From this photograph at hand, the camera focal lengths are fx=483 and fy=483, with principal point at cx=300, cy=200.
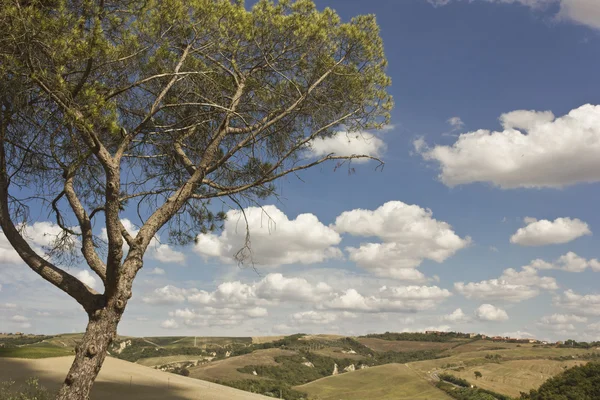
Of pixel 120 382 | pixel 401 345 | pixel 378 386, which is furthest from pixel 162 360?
pixel 120 382

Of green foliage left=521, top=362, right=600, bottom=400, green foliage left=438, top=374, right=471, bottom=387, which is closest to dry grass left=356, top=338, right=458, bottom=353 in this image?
green foliage left=438, top=374, right=471, bottom=387

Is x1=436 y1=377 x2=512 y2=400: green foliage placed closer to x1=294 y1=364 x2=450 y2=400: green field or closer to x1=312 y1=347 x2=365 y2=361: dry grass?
x1=294 y1=364 x2=450 y2=400: green field

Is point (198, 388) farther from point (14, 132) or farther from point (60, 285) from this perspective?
point (14, 132)

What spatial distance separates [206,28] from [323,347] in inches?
5644

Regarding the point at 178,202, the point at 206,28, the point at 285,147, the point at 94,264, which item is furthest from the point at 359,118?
the point at 94,264

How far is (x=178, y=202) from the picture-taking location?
9922mm

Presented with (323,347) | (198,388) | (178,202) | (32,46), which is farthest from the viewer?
(323,347)

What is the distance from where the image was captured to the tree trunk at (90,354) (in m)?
8.05

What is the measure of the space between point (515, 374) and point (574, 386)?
76.4 meters

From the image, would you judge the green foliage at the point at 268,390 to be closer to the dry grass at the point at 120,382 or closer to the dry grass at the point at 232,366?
the dry grass at the point at 232,366

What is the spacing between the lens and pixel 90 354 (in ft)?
26.9

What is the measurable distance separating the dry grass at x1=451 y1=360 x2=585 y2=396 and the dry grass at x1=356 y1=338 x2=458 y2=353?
4786 cm

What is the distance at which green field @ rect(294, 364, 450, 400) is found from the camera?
82312mm

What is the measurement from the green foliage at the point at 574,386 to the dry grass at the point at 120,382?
14.7 m
